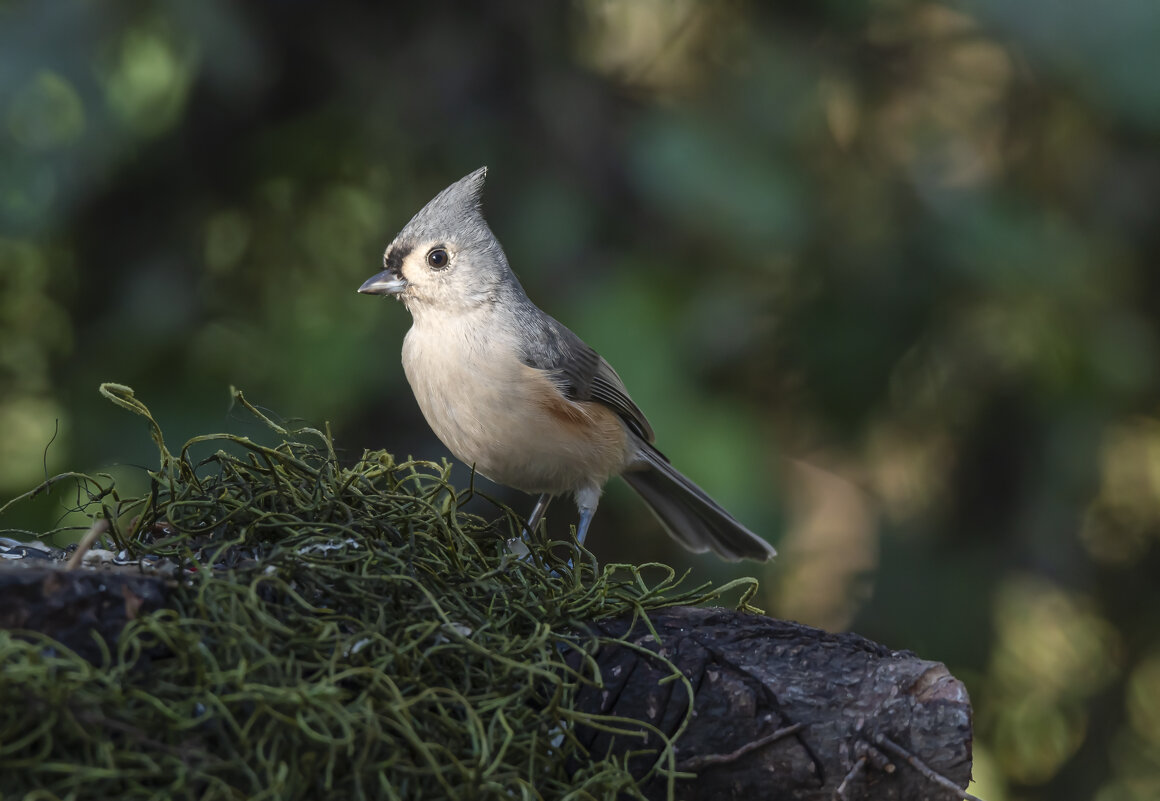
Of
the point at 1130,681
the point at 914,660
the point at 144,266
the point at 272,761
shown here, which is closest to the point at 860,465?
the point at 1130,681

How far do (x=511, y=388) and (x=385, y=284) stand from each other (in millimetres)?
532

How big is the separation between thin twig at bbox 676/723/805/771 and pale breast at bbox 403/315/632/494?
4.38 ft

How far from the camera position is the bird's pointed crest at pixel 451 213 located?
3.12 m

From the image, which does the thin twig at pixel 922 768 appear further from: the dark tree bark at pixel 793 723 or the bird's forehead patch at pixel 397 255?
the bird's forehead patch at pixel 397 255

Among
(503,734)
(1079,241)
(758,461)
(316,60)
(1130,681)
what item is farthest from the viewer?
(1130,681)

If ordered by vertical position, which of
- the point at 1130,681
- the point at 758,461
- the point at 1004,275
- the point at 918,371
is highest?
the point at 1004,275

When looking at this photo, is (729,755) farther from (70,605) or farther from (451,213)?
(451,213)

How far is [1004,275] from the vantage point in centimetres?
330

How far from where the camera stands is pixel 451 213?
3.14 m

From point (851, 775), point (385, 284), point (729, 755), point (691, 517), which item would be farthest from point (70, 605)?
point (691, 517)

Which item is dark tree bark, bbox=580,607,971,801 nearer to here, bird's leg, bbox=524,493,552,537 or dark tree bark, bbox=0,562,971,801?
dark tree bark, bbox=0,562,971,801

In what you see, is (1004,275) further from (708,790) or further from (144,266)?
(144,266)

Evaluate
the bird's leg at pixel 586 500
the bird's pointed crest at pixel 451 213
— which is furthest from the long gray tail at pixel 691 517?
the bird's pointed crest at pixel 451 213

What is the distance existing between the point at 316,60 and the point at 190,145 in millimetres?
505
